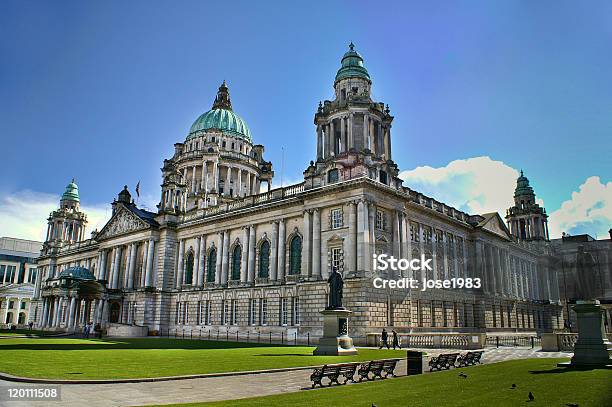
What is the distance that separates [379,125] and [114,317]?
42061 millimetres

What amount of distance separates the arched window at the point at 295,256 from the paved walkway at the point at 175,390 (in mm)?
27795

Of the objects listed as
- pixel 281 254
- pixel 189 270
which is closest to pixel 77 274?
pixel 189 270

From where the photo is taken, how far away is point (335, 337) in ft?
88.1

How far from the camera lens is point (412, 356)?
60.1 feet

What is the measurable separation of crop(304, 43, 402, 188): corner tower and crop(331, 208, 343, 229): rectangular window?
9.18ft

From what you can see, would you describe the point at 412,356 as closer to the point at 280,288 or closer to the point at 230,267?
the point at 280,288

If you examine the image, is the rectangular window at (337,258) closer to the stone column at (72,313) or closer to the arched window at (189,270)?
the arched window at (189,270)

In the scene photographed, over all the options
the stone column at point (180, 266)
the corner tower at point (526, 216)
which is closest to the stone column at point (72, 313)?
the stone column at point (180, 266)

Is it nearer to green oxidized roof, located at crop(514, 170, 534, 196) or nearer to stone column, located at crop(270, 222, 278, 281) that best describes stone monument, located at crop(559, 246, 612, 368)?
stone column, located at crop(270, 222, 278, 281)

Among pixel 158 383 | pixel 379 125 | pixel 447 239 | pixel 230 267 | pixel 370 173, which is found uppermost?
pixel 379 125

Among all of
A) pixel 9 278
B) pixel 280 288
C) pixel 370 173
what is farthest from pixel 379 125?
pixel 9 278
